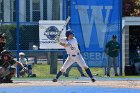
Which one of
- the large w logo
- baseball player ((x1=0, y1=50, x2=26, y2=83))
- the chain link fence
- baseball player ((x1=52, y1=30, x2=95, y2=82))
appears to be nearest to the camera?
baseball player ((x1=0, y1=50, x2=26, y2=83))

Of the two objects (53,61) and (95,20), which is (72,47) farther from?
(95,20)

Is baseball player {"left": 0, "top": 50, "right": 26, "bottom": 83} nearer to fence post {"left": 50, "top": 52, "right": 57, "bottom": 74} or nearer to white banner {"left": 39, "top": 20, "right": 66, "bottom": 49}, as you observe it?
white banner {"left": 39, "top": 20, "right": 66, "bottom": 49}

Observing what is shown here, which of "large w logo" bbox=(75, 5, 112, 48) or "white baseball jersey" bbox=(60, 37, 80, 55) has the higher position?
"large w logo" bbox=(75, 5, 112, 48)

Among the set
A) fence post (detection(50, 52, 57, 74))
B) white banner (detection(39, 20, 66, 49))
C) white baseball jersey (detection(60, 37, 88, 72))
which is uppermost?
white banner (detection(39, 20, 66, 49))

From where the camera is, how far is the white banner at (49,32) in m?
23.6

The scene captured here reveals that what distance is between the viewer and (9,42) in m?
24.1

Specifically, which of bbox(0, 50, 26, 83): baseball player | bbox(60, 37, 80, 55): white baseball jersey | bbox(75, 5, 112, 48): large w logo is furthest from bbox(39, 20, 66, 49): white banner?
bbox(0, 50, 26, 83): baseball player

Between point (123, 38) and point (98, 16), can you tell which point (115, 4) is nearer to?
point (98, 16)

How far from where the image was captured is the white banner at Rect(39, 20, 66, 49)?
23609 mm

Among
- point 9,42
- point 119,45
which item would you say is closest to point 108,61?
point 119,45

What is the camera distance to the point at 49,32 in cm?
2370

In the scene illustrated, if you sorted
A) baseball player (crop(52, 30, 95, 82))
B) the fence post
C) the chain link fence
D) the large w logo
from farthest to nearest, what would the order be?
1. the large w logo
2. the fence post
3. the chain link fence
4. baseball player (crop(52, 30, 95, 82))

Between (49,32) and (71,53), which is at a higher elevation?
(49,32)

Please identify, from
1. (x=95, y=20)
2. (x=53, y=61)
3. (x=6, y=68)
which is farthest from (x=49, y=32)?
(x=6, y=68)
